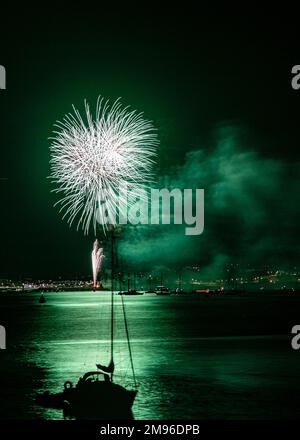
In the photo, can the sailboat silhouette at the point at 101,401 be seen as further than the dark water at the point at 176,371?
No

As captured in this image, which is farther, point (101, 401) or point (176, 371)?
point (176, 371)

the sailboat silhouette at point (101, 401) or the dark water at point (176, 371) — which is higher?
the sailboat silhouette at point (101, 401)

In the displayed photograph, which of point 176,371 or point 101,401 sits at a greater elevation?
point 101,401

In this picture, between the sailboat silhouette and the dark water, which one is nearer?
the sailboat silhouette

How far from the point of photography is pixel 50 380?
133 ft

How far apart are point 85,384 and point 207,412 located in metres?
5.59

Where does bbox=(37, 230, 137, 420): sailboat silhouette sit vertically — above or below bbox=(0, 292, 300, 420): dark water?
above
